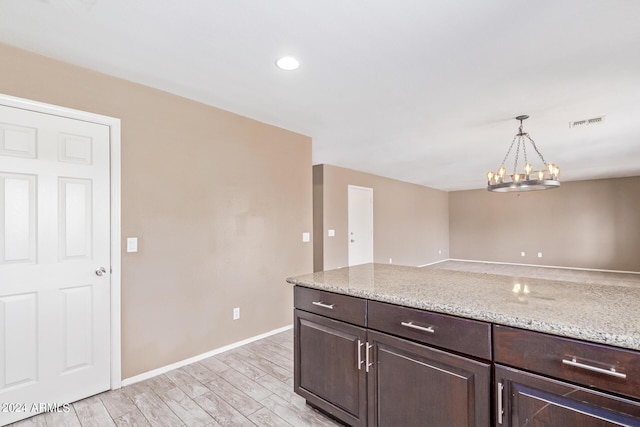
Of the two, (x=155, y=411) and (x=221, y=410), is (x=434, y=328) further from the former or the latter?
(x=155, y=411)

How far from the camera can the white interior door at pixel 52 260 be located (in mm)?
1966

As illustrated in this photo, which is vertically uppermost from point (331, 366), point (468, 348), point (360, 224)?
point (360, 224)

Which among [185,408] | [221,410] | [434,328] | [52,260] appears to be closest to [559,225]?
[434,328]

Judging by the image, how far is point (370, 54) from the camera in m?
2.10

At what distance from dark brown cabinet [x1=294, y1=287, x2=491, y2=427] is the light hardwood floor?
26 cm

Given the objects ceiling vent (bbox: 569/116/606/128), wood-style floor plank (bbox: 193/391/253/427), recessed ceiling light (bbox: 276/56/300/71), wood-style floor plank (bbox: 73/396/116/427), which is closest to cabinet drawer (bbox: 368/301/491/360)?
wood-style floor plank (bbox: 193/391/253/427)

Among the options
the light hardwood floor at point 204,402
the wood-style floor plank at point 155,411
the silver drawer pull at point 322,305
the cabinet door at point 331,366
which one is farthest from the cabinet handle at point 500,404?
the wood-style floor plank at point 155,411

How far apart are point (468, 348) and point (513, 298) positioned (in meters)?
0.35

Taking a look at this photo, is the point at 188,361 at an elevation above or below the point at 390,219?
below

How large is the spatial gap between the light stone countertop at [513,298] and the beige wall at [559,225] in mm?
8122

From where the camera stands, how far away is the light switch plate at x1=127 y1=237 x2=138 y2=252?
243cm

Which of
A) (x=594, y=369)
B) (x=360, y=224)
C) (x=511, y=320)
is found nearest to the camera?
(x=594, y=369)

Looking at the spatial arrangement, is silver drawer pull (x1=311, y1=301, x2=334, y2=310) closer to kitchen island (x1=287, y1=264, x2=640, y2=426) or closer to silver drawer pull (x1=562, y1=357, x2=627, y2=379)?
kitchen island (x1=287, y1=264, x2=640, y2=426)

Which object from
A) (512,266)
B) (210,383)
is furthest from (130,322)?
(512,266)
